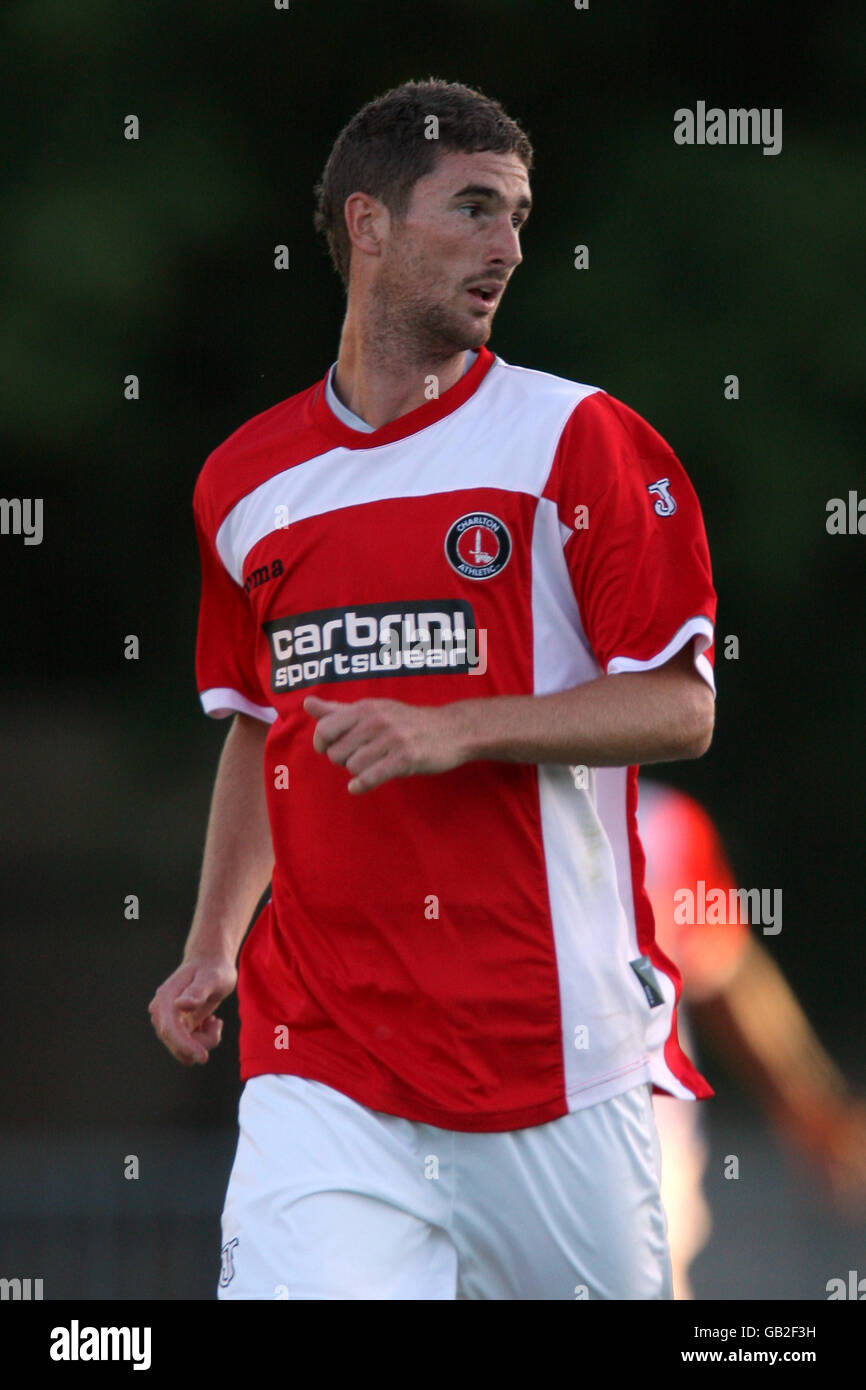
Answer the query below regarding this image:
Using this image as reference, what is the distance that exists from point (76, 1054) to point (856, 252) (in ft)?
13.3

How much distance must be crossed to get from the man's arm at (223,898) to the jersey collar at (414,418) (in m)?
0.62

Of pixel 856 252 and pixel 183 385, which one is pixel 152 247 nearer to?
pixel 183 385

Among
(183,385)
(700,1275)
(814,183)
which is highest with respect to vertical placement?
(814,183)

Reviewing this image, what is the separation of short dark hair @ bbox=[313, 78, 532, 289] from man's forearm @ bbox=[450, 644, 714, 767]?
99 cm

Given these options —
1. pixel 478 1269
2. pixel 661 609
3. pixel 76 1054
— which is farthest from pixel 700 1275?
pixel 661 609

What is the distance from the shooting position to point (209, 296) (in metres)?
7.71

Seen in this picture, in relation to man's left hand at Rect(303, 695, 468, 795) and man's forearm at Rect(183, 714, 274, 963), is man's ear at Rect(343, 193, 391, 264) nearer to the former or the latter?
man's forearm at Rect(183, 714, 274, 963)

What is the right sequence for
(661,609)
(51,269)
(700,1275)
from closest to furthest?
(661,609) → (700,1275) → (51,269)

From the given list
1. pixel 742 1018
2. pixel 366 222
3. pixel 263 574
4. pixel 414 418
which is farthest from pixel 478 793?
pixel 742 1018

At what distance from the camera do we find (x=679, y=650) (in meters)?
3.38

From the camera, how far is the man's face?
3627 millimetres

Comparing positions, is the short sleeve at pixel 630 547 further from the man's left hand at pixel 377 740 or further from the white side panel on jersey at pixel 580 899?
the man's left hand at pixel 377 740
